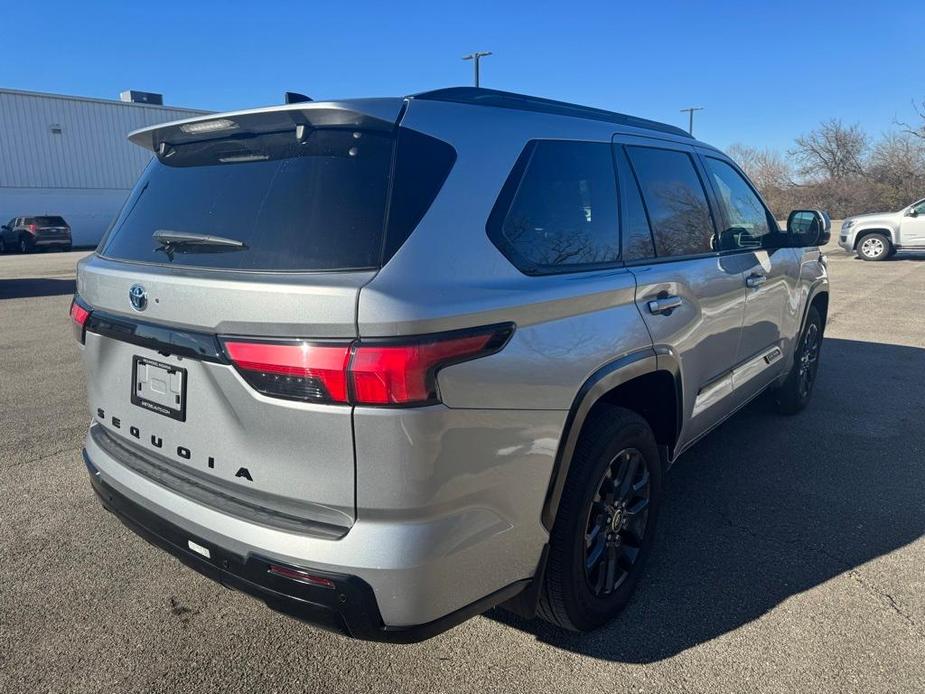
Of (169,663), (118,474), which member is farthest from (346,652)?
(118,474)

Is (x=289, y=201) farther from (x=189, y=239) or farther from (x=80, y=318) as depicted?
(x=80, y=318)

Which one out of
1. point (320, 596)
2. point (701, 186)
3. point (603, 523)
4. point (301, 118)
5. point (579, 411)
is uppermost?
point (301, 118)

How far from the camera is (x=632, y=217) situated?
2.90 m

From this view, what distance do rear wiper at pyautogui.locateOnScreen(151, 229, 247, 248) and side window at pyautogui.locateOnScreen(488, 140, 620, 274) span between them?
2.64ft

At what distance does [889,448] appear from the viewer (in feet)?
15.1

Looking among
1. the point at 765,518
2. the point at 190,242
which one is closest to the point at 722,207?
the point at 765,518

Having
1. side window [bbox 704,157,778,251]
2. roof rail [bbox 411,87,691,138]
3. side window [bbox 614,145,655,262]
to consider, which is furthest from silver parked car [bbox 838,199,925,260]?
side window [bbox 614,145,655,262]

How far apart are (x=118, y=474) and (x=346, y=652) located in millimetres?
1046

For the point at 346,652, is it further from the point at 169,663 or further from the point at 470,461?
the point at 470,461

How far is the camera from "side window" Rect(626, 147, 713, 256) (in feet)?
10.1

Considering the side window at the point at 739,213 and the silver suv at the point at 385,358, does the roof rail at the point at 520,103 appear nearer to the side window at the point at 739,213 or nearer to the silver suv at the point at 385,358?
the silver suv at the point at 385,358

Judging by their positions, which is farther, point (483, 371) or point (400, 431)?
point (483, 371)

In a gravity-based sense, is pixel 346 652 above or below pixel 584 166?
below

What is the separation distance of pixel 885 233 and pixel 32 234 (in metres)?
30.8
